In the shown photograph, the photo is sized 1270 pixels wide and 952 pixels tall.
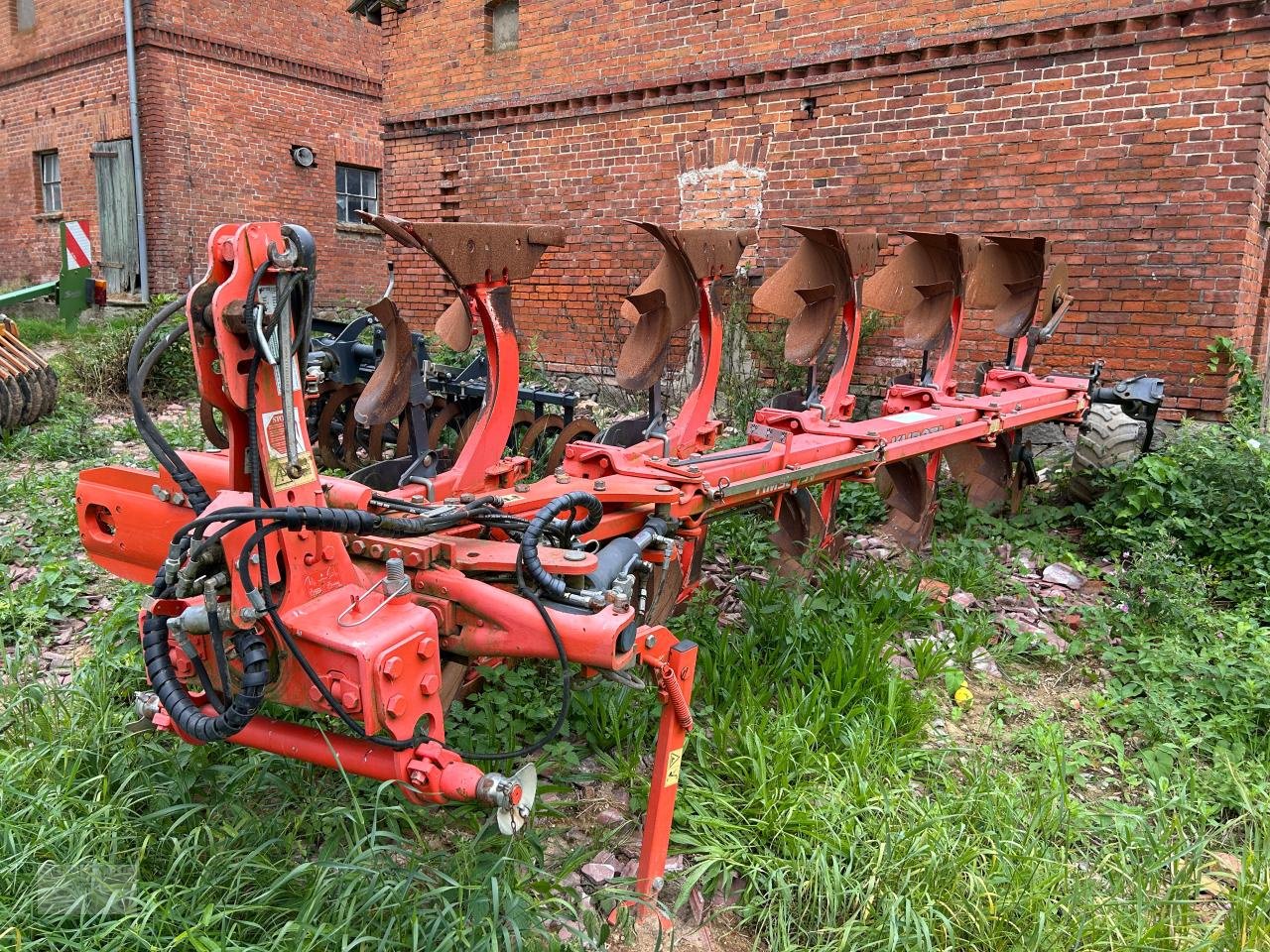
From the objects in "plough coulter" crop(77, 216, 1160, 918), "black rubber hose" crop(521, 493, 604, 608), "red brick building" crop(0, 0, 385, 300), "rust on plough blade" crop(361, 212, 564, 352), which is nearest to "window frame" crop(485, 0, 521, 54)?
"red brick building" crop(0, 0, 385, 300)

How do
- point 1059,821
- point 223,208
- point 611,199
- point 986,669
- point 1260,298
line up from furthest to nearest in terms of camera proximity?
point 223,208, point 611,199, point 1260,298, point 986,669, point 1059,821

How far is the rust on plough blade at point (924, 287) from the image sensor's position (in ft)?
17.1

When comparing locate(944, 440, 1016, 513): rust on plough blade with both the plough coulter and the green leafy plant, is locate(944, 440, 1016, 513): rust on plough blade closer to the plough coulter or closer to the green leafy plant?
the green leafy plant

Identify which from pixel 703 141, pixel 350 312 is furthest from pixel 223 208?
pixel 703 141

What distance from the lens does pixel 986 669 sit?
391 cm

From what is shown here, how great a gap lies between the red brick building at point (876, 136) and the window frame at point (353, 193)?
5.43 m

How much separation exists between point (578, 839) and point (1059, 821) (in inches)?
57.1

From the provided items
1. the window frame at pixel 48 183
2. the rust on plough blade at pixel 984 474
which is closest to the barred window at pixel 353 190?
the window frame at pixel 48 183

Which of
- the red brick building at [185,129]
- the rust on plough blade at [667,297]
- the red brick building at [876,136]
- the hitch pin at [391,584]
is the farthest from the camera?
the red brick building at [185,129]

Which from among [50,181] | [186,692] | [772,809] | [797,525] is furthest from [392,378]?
[50,181]

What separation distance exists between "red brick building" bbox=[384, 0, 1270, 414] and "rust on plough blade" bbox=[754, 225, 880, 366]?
9.60 ft

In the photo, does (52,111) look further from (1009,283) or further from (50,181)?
(1009,283)

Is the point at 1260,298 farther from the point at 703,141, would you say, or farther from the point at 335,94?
the point at 335,94

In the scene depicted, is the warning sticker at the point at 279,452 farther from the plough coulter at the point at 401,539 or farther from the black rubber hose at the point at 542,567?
the black rubber hose at the point at 542,567
